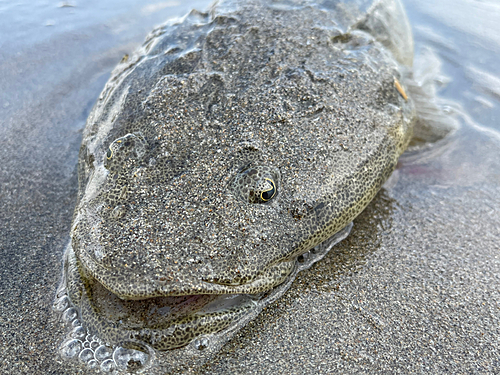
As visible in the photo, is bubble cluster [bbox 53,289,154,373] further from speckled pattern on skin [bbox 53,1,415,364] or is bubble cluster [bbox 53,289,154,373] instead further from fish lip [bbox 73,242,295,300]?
fish lip [bbox 73,242,295,300]

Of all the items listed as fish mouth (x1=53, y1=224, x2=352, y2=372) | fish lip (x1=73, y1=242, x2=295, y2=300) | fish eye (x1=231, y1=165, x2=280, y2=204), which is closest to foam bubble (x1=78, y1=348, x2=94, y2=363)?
fish mouth (x1=53, y1=224, x2=352, y2=372)

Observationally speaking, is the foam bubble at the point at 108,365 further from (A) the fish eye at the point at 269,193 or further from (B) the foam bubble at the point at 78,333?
(A) the fish eye at the point at 269,193

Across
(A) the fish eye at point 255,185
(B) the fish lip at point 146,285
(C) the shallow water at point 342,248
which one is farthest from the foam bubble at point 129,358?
(A) the fish eye at point 255,185

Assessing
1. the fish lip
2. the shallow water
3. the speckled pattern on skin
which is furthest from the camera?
the shallow water

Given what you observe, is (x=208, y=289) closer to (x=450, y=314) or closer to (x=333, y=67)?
(x=450, y=314)

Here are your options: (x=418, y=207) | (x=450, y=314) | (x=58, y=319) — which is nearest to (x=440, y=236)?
(x=418, y=207)

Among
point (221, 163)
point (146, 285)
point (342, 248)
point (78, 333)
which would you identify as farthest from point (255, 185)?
point (78, 333)
